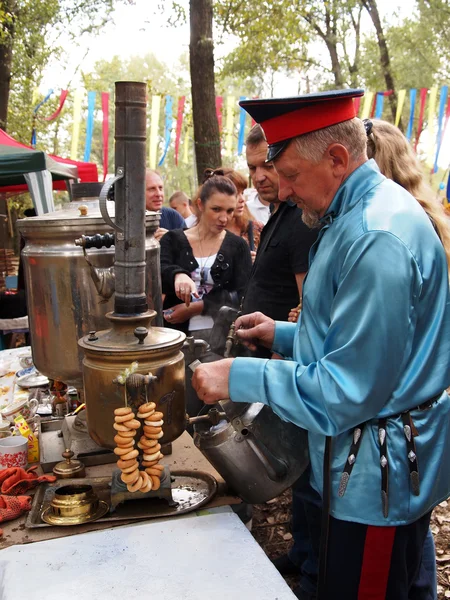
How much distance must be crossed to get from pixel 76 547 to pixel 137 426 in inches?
15.4

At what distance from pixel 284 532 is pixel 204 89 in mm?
4804

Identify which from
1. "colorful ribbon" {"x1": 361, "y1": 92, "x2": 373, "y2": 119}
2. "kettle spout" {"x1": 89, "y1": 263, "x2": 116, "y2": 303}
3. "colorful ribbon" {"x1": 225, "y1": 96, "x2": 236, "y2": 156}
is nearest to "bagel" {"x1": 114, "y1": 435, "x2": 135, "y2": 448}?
"kettle spout" {"x1": 89, "y1": 263, "x2": 116, "y2": 303}

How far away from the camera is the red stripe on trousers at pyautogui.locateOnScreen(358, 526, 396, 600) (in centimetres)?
148

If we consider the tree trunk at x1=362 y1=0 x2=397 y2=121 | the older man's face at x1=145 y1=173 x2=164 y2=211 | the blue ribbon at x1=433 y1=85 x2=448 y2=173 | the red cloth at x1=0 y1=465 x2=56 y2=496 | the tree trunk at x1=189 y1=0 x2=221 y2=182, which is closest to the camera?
the red cloth at x1=0 y1=465 x2=56 y2=496

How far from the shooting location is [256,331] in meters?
1.99

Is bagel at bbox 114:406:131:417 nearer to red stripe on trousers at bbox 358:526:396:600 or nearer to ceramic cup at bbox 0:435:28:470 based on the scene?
red stripe on trousers at bbox 358:526:396:600

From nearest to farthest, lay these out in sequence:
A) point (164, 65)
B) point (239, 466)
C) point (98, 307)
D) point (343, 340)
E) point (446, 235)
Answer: point (343, 340) < point (239, 466) < point (98, 307) < point (446, 235) < point (164, 65)

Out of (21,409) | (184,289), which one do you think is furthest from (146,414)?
(184,289)

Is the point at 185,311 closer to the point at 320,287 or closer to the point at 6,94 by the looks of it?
the point at 320,287

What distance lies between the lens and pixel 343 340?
133 cm

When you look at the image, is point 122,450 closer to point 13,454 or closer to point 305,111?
point 13,454

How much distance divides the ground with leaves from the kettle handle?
1.33m

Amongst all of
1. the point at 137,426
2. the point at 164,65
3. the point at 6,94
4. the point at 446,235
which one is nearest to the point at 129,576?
the point at 137,426

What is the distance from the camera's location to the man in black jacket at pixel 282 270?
242 cm
